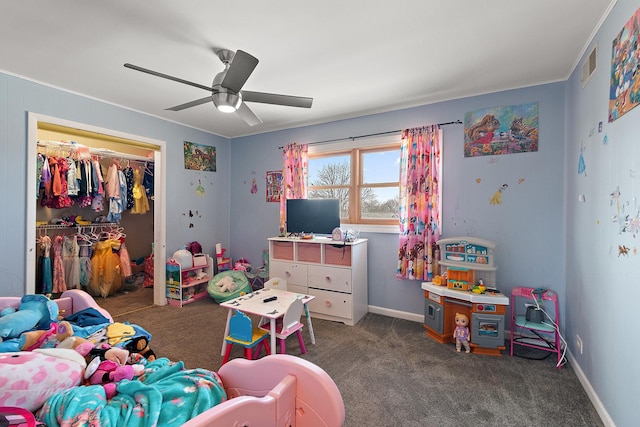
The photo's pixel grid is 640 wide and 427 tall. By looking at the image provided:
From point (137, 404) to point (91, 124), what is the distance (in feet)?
10.4

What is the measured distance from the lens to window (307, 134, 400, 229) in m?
3.56

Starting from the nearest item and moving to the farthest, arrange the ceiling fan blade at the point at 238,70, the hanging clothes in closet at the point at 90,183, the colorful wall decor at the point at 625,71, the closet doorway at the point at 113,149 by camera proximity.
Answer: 1. the colorful wall decor at the point at 625,71
2. the ceiling fan blade at the point at 238,70
3. the closet doorway at the point at 113,149
4. the hanging clothes in closet at the point at 90,183

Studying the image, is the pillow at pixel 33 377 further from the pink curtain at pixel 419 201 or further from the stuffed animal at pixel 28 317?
the pink curtain at pixel 419 201

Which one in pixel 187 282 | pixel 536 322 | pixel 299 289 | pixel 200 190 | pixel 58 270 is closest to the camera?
pixel 536 322

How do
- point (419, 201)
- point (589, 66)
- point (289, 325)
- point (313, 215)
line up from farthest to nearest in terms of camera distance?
point (313, 215) < point (419, 201) < point (289, 325) < point (589, 66)

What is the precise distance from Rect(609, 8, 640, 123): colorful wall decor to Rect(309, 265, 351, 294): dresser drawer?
2.44m

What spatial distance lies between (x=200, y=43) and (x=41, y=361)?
6.84ft

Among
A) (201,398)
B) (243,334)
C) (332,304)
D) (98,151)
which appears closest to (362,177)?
(332,304)

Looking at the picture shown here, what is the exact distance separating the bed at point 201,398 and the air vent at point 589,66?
8.67ft

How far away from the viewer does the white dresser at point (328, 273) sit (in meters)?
3.26

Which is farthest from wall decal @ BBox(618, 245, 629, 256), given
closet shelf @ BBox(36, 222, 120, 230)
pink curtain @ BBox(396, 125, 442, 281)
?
closet shelf @ BBox(36, 222, 120, 230)

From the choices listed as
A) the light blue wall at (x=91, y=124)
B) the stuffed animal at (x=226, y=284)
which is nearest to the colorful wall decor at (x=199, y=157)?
the light blue wall at (x=91, y=124)

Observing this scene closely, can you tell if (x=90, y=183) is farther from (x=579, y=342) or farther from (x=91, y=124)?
(x=579, y=342)

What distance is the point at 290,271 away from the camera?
363 centimetres
